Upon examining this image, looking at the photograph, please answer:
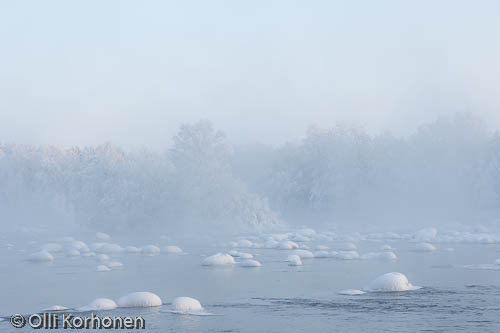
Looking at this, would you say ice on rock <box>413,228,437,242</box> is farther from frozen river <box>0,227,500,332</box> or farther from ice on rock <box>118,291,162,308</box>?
ice on rock <box>118,291,162,308</box>

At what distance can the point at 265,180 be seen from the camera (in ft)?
282

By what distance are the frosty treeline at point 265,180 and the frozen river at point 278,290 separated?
21.5m

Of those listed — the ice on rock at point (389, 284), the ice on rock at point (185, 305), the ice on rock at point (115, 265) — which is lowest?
the ice on rock at point (185, 305)

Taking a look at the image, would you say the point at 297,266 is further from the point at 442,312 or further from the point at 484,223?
the point at 484,223

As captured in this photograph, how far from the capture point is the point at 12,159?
97.2m

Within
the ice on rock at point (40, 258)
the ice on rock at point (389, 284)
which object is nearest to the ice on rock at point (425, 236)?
the ice on rock at point (389, 284)

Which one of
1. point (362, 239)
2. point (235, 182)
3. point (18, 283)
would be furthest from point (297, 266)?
point (235, 182)

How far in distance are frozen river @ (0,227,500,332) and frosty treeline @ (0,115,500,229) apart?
70.5 ft

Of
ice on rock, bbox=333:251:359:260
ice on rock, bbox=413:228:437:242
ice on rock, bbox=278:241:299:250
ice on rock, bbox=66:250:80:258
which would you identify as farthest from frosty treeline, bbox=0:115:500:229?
ice on rock, bbox=333:251:359:260

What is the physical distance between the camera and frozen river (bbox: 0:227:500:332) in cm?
1811

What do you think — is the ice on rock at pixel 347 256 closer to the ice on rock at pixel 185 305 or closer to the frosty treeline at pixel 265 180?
the ice on rock at pixel 185 305

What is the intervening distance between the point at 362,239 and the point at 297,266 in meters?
18.9

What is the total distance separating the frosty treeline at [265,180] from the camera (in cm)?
5972

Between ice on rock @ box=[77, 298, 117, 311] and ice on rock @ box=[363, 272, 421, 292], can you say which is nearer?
ice on rock @ box=[77, 298, 117, 311]
